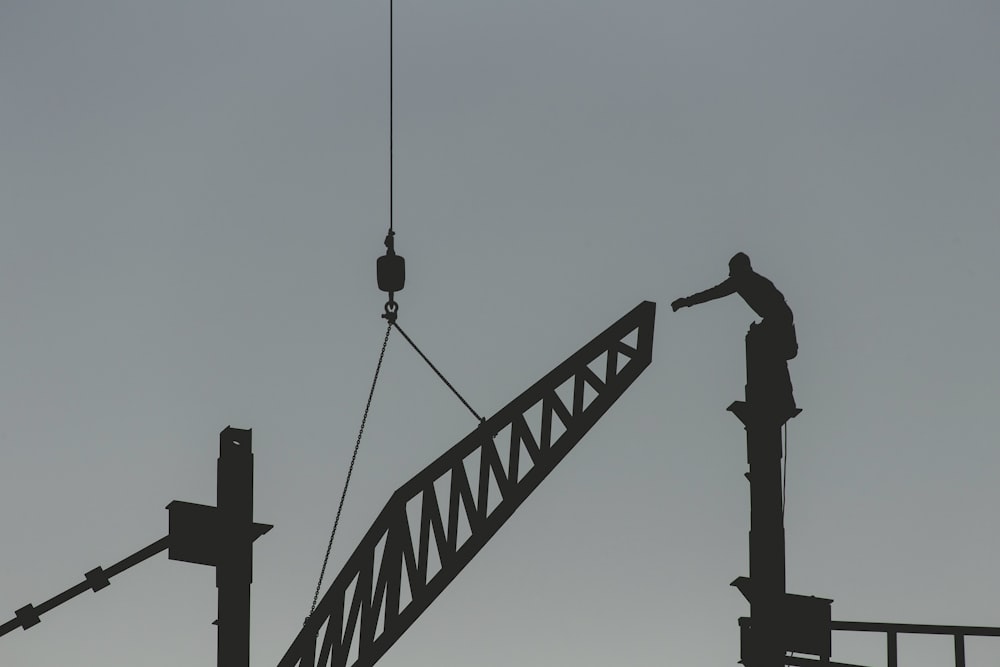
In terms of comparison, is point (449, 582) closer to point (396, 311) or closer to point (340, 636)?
point (340, 636)

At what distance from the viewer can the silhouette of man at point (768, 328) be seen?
13.2 metres

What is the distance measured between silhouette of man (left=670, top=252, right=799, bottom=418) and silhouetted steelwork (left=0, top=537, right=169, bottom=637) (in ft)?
18.2

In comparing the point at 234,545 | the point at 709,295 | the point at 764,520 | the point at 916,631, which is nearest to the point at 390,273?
the point at 709,295

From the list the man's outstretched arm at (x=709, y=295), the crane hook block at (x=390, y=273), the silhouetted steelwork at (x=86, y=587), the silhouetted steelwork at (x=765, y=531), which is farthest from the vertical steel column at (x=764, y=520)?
the silhouetted steelwork at (x=86, y=587)

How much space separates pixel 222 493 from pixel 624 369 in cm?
473

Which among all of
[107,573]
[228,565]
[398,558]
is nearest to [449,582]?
[398,558]

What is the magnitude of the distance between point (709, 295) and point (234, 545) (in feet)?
16.3

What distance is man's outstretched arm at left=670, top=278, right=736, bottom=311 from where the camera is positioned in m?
13.5

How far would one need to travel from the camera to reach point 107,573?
12797 millimetres

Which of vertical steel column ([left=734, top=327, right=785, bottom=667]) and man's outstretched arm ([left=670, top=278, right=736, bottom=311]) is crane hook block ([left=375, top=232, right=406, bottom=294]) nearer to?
man's outstretched arm ([left=670, top=278, right=736, bottom=311])

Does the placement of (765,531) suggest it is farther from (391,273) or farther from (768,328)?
(391,273)

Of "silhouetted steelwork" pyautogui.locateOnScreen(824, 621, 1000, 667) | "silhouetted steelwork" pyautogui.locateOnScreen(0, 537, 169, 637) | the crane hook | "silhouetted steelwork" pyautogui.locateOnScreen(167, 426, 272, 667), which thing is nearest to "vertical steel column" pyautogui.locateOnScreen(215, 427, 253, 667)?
"silhouetted steelwork" pyautogui.locateOnScreen(167, 426, 272, 667)

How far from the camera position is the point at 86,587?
41.7ft

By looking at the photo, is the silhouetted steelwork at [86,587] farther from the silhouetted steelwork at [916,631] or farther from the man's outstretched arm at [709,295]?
the silhouetted steelwork at [916,631]
